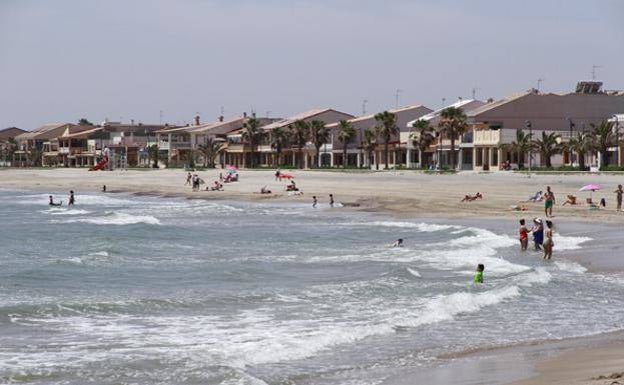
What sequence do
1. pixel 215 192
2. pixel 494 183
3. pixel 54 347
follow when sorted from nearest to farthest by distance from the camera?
pixel 54 347, pixel 494 183, pixel 215 192

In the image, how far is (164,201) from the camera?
58.0m

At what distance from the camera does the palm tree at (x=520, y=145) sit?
6366 cm

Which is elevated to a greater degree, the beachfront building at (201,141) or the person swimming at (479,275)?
the beachfront building at (201,141)

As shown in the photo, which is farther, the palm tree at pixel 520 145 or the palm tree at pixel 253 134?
the palm tree at pixel 253 134

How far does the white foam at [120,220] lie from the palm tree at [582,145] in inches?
1104

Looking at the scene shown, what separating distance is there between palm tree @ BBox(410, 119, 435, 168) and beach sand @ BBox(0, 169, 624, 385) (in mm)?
6389

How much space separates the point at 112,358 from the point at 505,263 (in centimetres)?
1214

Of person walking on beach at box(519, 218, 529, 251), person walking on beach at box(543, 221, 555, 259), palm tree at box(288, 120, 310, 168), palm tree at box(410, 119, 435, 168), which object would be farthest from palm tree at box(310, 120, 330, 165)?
person walking on beach at box(543, 221, 555, 259)

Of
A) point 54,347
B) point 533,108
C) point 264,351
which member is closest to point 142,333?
point 54,347

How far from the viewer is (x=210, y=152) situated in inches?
4176

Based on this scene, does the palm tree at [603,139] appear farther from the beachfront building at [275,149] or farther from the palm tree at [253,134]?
the palm tree at [253,134]

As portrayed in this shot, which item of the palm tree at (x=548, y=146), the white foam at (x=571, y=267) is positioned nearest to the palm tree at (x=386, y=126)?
the palm tree at (x=548, y=146)

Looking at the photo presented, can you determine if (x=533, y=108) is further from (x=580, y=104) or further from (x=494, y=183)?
(x=494, y=183)

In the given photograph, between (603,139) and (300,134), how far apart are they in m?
38.9
